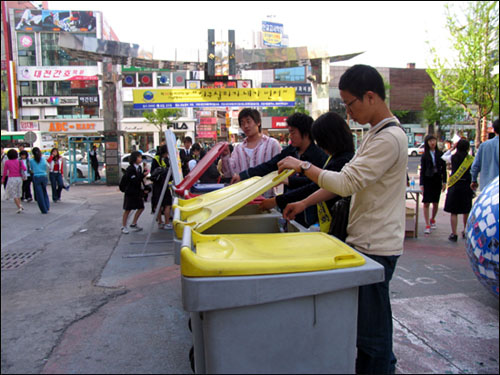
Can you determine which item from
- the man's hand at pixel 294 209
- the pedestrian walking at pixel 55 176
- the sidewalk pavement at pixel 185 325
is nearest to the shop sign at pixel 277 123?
the pedestrian walking at pixel 55 176

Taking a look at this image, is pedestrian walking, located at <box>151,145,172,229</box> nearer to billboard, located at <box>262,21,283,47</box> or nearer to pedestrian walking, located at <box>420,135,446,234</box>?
pedestrian walking, located at <box>420,135,446,234</box>

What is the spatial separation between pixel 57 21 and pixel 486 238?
59.0 meters

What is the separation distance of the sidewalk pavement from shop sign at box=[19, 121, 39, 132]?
4907 cm

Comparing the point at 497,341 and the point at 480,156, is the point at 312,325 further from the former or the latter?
the point at 480,156

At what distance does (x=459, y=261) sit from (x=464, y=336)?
2.34 metres

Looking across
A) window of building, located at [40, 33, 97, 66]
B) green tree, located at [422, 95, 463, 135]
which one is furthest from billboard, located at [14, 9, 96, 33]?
green tree, located at [422, 95, 463, 135]

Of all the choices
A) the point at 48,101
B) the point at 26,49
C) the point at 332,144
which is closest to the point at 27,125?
the point at 48,101

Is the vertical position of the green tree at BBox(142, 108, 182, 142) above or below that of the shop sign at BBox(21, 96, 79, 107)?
below

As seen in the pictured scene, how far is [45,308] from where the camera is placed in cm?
382

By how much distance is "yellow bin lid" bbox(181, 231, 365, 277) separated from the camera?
5.16 feet

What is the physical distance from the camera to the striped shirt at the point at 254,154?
4473 millimetres

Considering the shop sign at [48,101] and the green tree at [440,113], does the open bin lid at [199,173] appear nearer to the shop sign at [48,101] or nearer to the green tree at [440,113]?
the green tree at [440,113]

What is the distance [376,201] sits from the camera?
206cm

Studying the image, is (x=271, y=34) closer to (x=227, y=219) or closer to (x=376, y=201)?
(x=227, y=219)
